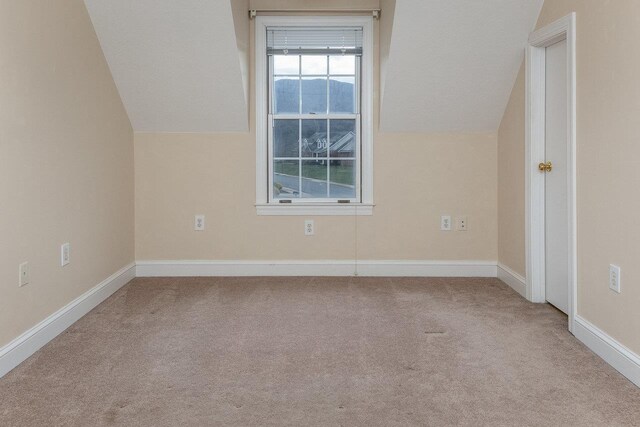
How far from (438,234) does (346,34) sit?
6.02ft

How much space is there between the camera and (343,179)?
445 centimetres

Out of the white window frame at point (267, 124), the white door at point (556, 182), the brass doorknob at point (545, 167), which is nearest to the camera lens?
the white door at point (556, 182)

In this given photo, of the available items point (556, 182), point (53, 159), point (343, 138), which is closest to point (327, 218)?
point (343, 138)

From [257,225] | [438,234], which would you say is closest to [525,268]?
[438,234]

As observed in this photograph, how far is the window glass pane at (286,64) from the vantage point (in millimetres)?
4359

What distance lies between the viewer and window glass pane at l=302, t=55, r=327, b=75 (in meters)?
4.36

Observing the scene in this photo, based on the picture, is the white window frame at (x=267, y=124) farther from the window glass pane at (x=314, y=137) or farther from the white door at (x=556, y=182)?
the white door at (x=556, y=182)

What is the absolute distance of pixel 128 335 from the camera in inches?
113

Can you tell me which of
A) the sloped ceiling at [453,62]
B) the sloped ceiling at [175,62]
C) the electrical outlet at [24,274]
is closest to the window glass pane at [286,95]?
the sloped ceiling at [175,62]

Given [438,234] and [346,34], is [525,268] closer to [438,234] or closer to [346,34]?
[438,234]

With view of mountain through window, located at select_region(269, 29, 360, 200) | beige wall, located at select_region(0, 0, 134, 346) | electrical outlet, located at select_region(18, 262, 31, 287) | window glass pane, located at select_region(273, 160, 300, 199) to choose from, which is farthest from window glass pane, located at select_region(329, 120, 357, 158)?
electrical outlet, located at select_region(18, 262, 31, 287)

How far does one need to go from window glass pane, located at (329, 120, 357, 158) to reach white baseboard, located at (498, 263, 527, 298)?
1.52 meters

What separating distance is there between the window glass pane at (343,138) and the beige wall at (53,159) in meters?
1.70

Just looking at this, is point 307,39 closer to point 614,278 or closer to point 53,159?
point 53,159
